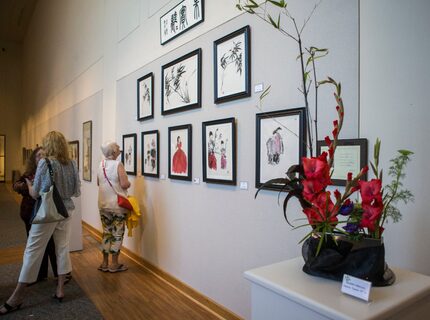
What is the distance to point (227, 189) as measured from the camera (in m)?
2.82

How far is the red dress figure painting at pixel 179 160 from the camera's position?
3383 millimetres

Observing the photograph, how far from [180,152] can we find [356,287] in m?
2.52

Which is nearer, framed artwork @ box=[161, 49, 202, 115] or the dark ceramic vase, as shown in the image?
the dark ceramic vase

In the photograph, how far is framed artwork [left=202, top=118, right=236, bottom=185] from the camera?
273 centimetres

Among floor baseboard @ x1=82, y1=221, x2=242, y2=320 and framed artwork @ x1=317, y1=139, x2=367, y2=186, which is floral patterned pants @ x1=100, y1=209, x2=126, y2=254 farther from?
framed artwork @ x1=317, y1=139, x2=367, y2=186

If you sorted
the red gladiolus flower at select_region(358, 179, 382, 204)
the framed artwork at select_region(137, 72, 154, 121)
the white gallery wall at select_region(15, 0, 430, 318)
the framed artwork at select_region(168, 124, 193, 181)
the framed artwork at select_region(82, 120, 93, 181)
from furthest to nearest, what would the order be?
the framed artwork at select_region(82, 120, 93, 181), the framed artwork at select_region(137, 72, 154, 121), the framed artwork at select_region(168, 124, 193, 181), the white gallery wall at select_region(15, 0, 430, 318), the red gladiolus flower at select_region(358, 179, 382, 204)

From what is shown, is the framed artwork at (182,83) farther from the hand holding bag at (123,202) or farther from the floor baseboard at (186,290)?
the floor baseboard at (186,290)

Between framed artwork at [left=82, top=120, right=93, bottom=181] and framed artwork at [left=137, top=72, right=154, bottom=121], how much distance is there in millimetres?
2273

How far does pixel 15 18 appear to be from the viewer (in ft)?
45.5

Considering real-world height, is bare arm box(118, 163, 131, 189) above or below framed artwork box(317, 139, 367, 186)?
below

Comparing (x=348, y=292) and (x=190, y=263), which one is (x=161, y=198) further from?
(x=348, y=292)

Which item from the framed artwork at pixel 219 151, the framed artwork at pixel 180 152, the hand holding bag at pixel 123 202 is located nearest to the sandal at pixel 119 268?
the hand holding bag at pixel 123 202

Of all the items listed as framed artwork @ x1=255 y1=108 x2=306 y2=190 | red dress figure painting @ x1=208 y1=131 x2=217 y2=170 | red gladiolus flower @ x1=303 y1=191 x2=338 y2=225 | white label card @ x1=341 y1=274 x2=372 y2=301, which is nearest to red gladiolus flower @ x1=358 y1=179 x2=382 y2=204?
red gladiolus flower @ x1=303 y1=191 x2=338 y2=225

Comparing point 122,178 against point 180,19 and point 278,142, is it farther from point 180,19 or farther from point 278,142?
point 278,142
